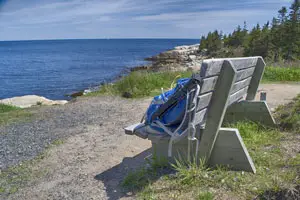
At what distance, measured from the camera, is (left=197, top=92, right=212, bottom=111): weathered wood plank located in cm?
262

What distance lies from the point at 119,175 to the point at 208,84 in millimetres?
1709

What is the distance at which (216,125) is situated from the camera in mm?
2902

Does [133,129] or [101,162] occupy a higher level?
[133,129]

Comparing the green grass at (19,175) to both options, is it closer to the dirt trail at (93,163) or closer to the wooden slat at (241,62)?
the dirt trail at (93,163)

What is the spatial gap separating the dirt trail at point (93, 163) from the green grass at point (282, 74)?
3.88m

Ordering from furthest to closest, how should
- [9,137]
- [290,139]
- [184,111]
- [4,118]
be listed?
[4,118] < [9,137] < [290,139] < [184,111]

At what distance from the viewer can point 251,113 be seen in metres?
4.36

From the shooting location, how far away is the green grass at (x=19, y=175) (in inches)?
139

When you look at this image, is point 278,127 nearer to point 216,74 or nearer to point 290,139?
point 290,139

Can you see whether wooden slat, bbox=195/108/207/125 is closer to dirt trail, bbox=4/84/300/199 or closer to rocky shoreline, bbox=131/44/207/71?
dirt trail, bbox=4/84/300/199

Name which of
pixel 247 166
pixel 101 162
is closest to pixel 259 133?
pixel 247 166

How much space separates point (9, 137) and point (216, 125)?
14.1 ft

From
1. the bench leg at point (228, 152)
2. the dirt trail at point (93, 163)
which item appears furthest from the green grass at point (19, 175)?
the bench leg at point (228, 152)

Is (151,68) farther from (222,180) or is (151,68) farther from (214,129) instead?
(222,180)
